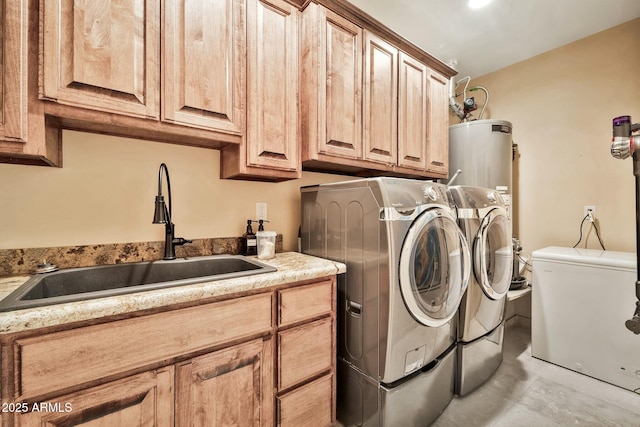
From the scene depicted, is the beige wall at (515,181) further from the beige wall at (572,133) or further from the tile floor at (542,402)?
the tile floor at (542,402)

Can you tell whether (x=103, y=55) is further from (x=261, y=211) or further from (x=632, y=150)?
(x=632, y=150)

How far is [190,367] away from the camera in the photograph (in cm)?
100

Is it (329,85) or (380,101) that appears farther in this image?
(380,101)

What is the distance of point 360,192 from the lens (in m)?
1.44

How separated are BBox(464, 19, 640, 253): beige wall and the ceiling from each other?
201 millimetres

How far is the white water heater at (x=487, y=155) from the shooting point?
251 centimetres

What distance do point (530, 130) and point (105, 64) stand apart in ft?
11.5

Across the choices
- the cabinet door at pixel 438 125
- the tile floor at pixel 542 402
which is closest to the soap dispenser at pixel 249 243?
the tile floor at pixel 542 402

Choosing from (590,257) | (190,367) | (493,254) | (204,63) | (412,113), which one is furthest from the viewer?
(412,113)

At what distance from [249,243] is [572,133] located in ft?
10.2

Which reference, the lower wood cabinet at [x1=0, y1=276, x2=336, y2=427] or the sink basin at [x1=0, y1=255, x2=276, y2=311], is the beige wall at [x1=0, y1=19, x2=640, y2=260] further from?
the lower wood cabinet at [x1=0, y1=276, x2=336, y2=427]

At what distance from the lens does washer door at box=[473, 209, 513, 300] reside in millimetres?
1776

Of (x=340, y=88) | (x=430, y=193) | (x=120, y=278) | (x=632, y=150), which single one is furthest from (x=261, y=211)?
(x=632, y=150)

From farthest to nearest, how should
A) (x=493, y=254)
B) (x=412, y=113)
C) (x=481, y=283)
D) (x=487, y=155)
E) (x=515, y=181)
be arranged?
(x=515, y=181) < (x=487, y=155) < (x=412, y=113) < (x=493, y=254) < (x=481, y=283)
